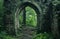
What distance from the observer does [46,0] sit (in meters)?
19.6

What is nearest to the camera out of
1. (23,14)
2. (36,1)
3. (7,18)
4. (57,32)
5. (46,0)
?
(57,32)

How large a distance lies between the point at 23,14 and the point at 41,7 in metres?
9.18

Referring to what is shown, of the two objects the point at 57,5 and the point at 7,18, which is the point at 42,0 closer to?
the point at 7,18

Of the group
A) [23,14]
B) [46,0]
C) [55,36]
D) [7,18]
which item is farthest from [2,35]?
[23,14]

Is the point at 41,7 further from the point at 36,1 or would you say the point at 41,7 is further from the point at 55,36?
the point at 55,36

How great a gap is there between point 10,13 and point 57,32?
5947 mm

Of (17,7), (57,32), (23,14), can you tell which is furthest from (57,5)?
(23,14)

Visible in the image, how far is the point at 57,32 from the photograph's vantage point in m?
12.0

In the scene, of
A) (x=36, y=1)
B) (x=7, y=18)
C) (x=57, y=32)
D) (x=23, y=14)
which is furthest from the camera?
(x=23, y=14)

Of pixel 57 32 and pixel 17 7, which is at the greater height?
pixel 17 7

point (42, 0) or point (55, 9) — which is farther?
point (42, 0)

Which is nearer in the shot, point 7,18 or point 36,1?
point 7,18

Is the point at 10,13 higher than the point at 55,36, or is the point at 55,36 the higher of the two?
the point at 10,13

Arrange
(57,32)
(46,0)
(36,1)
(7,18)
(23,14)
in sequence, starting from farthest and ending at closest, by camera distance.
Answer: (23,14) < (36,1) < (46,0) < (7,18) < (57,32)
